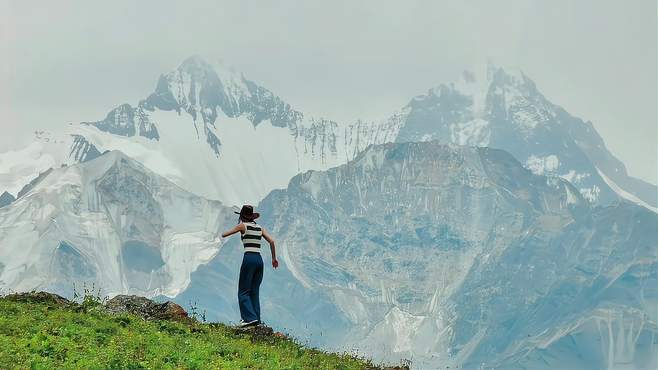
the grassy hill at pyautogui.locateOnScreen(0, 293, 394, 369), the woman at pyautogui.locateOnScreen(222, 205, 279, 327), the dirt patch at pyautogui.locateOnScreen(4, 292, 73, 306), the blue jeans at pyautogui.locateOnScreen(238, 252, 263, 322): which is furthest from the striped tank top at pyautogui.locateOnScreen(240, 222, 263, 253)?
the dirt patch at pyautogui.locateOnScreen(4, 292, 73, 306)

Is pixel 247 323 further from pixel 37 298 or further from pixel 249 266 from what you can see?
pixel 37 298

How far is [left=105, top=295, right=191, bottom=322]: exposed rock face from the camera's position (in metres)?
34.6

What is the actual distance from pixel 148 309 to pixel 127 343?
8.46 metres

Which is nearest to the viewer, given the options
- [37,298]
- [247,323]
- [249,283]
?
[247,323]

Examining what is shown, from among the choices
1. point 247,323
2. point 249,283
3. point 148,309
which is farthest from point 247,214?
point 148,309

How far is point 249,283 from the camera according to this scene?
3375 cm

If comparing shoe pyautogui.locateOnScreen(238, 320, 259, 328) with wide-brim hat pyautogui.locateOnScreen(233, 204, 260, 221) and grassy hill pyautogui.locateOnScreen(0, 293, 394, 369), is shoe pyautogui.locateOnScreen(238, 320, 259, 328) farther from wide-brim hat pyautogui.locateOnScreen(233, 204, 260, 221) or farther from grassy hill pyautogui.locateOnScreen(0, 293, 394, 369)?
wide-brim hat pyautogui.locateOnScreen(233, 204, 260, 221)

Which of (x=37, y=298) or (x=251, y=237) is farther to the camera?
(x=37, y=298)

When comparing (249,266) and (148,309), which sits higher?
(249,266)

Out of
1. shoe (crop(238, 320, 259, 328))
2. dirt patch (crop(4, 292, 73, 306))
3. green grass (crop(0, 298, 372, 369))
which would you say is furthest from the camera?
dirt patch (crop(4, 292, 73, 306))

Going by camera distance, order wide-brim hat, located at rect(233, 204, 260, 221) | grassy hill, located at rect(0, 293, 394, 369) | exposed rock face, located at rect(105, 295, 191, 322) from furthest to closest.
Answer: exposed rock face, located at rect(105, 295, 191, 322) < wide-brim hat, located at rect(233, 204, 260, 221) < grassy hill, located at rect(0, 293, 394, 369)

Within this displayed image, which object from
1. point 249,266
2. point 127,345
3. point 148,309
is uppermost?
point 249,266

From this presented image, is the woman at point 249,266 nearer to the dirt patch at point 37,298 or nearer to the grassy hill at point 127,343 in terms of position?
the grassy hill at point 127,343

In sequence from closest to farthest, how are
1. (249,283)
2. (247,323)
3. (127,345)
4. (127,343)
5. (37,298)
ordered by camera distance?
(127,345), (127,343), (247,323), (249,283), (37,298)
